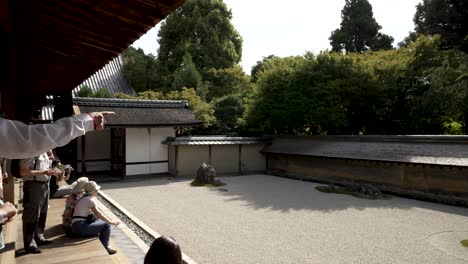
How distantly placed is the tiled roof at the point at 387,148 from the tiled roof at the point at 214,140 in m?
1.17

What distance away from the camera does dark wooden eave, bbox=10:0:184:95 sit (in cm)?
208

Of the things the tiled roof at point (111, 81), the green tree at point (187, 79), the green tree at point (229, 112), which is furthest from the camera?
the green tree at point (187, 79)

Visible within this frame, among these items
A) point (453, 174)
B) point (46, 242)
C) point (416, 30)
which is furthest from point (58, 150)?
point (416, 30)

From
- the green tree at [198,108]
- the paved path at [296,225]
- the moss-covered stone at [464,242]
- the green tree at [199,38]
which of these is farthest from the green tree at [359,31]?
the moss-covered stone at [464,242]

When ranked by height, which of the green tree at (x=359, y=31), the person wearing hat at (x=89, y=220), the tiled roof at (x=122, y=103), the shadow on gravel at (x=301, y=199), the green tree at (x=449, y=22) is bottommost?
the shadow on gravel at (x=301, y=199)

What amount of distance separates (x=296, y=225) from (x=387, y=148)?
287 inches

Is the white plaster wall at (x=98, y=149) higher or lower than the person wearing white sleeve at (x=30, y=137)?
lower

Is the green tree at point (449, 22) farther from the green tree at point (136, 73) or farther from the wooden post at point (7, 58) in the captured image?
the green tree at point (136, 73)

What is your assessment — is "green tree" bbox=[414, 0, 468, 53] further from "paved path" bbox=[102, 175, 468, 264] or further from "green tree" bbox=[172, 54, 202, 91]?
"green tree" bbox=[172, 54, 202, 91]

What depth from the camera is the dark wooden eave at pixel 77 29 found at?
6.82 ft

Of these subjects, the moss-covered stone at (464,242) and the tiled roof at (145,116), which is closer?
the moss-covered stone at (464,242)

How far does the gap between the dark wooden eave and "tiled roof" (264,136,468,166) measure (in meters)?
11.4

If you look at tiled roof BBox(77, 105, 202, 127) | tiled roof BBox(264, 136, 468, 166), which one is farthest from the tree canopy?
tiled roof BBox(77, 105, 202, 127)

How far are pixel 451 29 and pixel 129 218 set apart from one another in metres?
21.9
